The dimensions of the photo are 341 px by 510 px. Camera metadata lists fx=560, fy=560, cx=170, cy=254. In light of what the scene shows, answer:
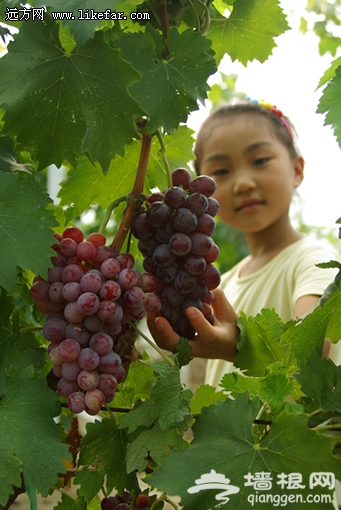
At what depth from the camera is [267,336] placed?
748 millimetres

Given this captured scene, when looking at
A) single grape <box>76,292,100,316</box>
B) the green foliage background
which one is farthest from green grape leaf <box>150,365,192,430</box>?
single grape <box>76,292,100,316</box>

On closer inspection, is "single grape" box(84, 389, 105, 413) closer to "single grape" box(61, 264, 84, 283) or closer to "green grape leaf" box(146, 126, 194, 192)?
"single grape" box(61, 264, 84, 283)

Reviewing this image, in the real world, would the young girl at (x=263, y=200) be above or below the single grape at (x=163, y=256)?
above

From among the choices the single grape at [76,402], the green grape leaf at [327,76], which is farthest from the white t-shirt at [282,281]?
the single grape at [76,402]

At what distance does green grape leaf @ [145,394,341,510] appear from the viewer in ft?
1.64

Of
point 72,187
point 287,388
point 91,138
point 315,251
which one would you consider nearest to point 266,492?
point 287,388

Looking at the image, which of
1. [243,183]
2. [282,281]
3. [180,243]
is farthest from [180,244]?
[282,281]

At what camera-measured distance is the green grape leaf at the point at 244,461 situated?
50 cm

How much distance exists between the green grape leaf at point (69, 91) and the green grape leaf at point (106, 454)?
0.30 meters

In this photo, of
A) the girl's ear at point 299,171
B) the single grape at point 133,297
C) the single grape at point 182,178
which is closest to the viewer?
the single grape at point 133,297

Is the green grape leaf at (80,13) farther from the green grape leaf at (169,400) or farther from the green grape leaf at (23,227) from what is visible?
the green grape leaf at (169,400)

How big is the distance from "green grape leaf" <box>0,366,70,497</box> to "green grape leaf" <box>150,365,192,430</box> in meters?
0.10

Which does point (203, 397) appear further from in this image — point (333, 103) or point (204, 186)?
point (333, 103)

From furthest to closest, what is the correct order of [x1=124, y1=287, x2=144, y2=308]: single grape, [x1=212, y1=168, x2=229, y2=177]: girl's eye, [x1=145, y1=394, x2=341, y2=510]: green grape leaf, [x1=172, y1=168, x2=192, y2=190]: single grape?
[x1=212, y1=168, x2=229, y2=177]: girl's eye < [x1=172, y1=168, x2=192, y2=190]: single grape < [x1=124, y1=287, x2=144, y2=308]: single grape < [x1=145, y1=394, x2=341, y2=510]: green grape leaf
